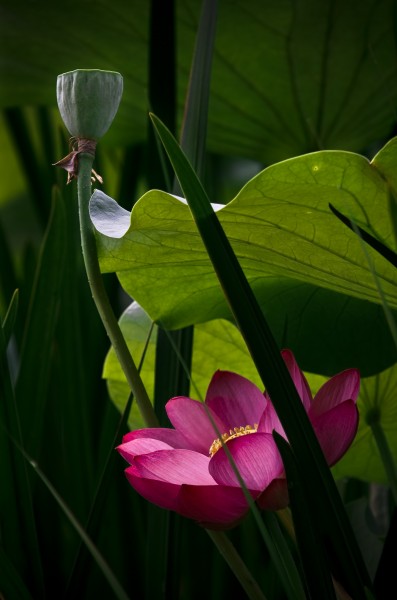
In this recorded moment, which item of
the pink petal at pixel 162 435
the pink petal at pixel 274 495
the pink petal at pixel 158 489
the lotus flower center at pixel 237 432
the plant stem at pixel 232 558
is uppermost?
the pink petal at pixel 162 435

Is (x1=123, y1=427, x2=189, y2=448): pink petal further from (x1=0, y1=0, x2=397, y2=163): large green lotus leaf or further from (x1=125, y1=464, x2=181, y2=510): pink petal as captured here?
(x1=0, y1=0, x2=397, y2=163): large green lotus leaf

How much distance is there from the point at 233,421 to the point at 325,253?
0.26 feet

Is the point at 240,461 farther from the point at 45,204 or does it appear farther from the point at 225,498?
the point at 45,204

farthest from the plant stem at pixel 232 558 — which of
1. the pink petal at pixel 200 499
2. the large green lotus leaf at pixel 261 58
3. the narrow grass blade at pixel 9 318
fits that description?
the large green lotus leaf at pixel 261 58

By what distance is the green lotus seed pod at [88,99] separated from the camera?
11.3 inches

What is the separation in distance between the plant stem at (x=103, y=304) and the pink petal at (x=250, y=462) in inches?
1.4

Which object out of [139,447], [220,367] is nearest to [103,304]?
[139,447]

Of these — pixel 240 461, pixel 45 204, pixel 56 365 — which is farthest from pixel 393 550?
pixel 45 204

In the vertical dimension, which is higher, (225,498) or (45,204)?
(45,204)

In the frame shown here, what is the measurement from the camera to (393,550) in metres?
0.28

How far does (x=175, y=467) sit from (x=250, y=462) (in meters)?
0.02

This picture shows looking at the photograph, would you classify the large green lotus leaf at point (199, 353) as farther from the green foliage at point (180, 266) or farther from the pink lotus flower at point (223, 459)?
the pink lotus flower at point (223, 459)

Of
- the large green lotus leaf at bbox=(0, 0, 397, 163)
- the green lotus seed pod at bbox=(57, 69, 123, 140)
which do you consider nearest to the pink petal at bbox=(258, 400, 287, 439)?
the green lotus seed pod at bbox=(57, 69, 123, 140)

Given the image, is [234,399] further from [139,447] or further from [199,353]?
[199,353]
